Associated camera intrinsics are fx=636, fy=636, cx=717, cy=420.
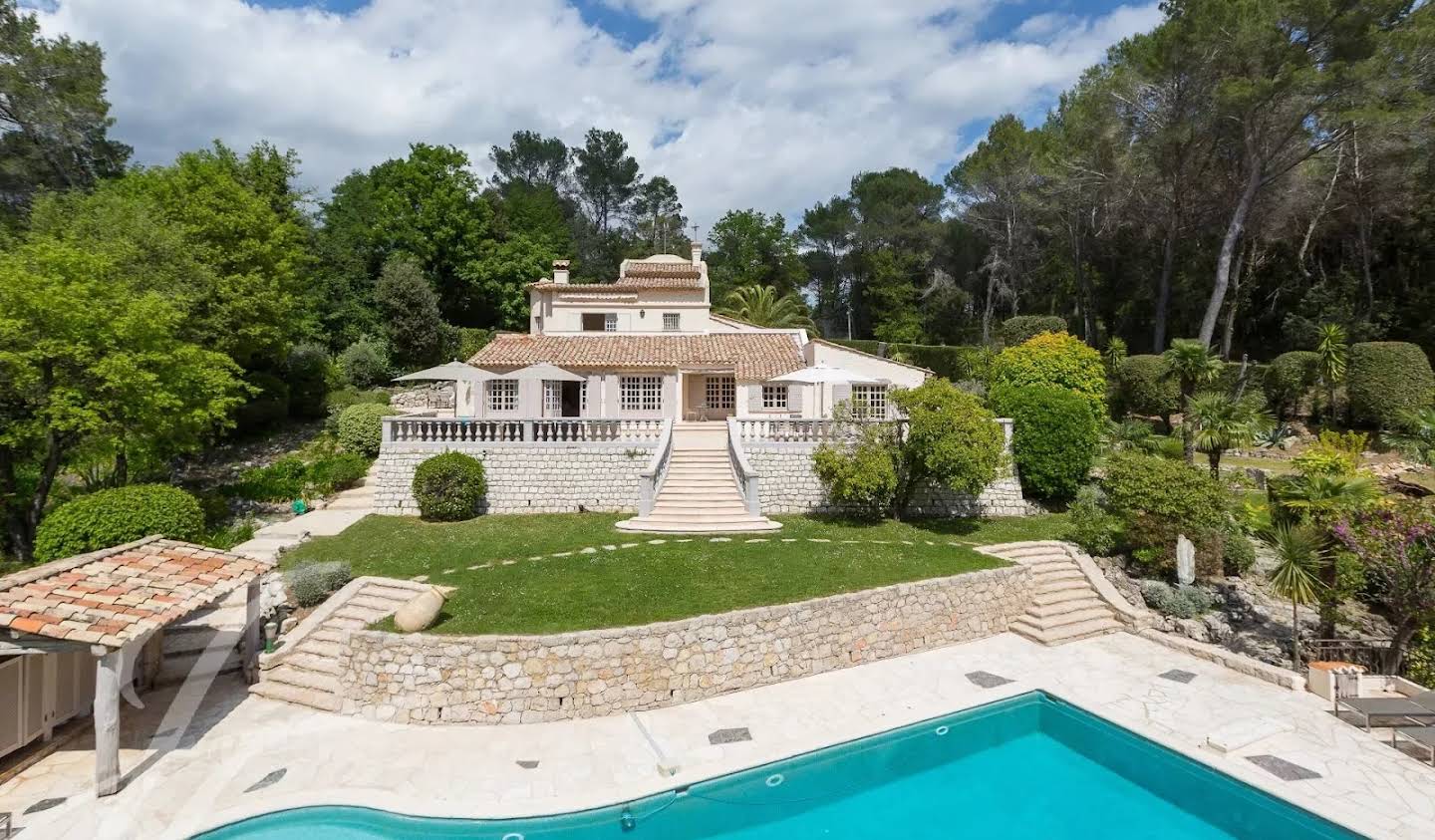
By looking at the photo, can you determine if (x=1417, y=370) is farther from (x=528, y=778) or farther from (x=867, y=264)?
(x=867, y=264)

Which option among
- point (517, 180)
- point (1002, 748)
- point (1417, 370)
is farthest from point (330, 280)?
point (1417, 370)

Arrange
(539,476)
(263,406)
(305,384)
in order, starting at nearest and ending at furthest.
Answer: (539,476) < (263,406) < (305,384)

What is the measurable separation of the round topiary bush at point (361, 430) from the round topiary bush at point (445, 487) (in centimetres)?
767

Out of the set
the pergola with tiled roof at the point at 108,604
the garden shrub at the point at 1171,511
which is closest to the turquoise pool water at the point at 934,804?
the pergola with tiled roof at the point at 108,604

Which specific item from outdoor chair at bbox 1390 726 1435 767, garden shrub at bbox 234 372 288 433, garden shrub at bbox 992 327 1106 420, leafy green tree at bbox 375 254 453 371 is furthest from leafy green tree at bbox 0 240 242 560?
outdoor chair at bbox 1390 726 1435 767

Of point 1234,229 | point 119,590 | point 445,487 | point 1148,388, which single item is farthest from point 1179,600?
point 1234,229

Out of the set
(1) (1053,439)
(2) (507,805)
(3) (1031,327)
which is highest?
(3) (1031,327)

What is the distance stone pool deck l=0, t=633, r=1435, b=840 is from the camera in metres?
9.18

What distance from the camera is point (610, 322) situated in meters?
33.8

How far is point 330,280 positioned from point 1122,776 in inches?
1935

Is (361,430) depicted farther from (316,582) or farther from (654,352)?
(316,582)

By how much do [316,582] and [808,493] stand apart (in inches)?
571

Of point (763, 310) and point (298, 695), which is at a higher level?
point (763, 310)

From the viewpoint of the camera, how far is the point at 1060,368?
80.4 ft
